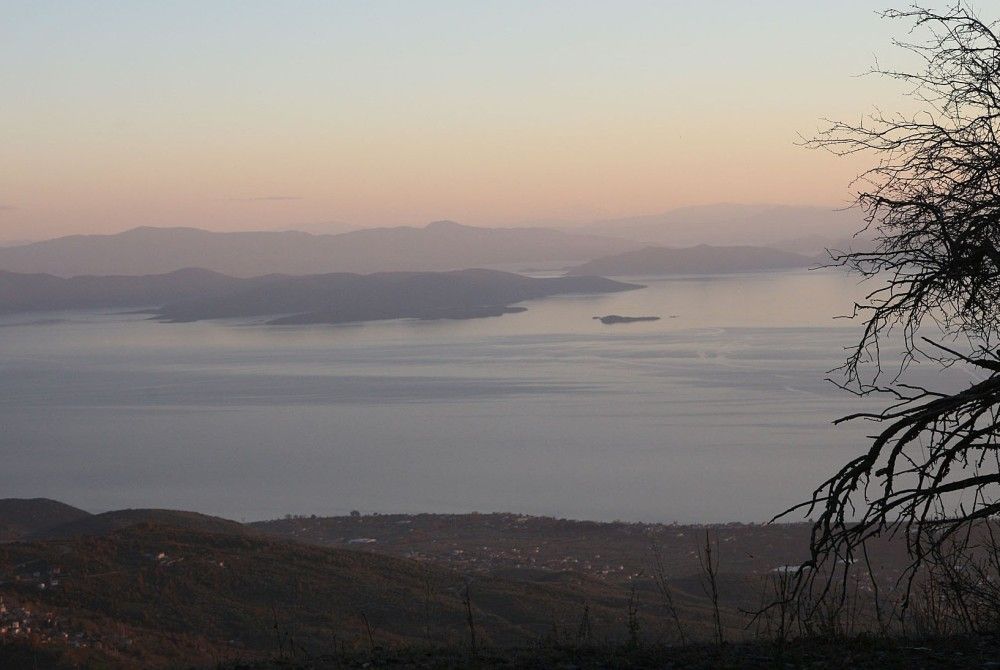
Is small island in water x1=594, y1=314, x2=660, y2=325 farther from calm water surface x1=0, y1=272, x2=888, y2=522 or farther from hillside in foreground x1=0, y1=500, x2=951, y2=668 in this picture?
hillside in foreground x1=0, y1=500, x2=951, y2=668

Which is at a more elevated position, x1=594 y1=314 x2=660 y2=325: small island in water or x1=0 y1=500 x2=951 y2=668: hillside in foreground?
x1=594 y1=314 x2=660 y2=325: small island in water

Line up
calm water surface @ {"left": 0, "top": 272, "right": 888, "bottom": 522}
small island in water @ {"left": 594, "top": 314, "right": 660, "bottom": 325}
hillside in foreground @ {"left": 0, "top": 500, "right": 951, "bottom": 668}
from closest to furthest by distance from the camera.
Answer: hillside in foreground @ {"left": 0, "top": 500, "right": 951, "bottom": 668}
calm water surface @ {"left": 0, "top": 272, "right": 888, "bottom": 522}
small island in water @ {"left": 594, "top": 314, "right": 660, "bottom": 325}

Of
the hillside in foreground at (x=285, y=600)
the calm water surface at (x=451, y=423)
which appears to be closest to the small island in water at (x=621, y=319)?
the calm water surface at (x=451, y=423)

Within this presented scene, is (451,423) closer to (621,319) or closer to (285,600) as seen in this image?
(285,600)

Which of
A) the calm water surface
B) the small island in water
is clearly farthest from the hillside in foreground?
the small island in water

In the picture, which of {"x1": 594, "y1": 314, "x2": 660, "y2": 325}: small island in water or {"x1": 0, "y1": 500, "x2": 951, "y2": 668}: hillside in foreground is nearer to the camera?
{"x1": 0, "y1": 500, "x2": 951, "y2": 668}: hillside in foreground

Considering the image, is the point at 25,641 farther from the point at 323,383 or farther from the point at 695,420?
the point at 323,383

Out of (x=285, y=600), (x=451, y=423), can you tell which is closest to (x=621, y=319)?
(x=451, y=423)

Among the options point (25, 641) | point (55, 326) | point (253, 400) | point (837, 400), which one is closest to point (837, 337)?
point (837, 400)
